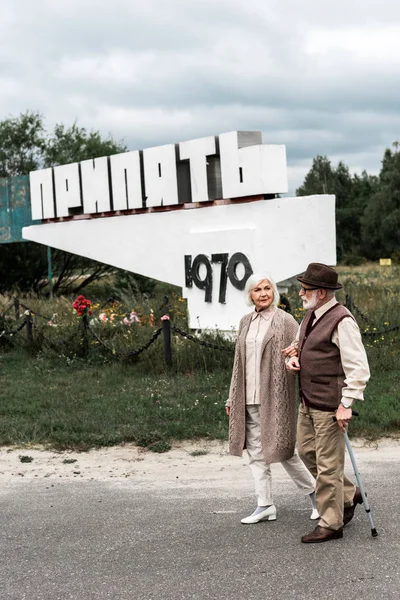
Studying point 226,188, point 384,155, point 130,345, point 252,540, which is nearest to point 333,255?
point 226,188

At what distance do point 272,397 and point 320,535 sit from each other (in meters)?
0.94

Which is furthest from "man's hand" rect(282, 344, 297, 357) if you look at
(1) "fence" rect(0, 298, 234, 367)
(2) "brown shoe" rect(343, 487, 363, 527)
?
(1) "fence" rect(0, 298, 234, 367)

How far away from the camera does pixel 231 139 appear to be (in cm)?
1173

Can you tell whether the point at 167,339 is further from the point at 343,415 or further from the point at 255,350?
the point at 343,415

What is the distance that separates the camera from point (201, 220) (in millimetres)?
12320

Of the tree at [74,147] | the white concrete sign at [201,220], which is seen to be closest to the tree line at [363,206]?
the tree at [74,147]

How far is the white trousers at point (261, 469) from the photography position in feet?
17.2

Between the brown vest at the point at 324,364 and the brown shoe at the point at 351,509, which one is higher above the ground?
the brown vest at the point at 324,364

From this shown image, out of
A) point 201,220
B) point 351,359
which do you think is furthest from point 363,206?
point 351,359

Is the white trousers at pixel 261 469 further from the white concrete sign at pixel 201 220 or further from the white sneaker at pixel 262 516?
the white concrete sign at pixel 201 220

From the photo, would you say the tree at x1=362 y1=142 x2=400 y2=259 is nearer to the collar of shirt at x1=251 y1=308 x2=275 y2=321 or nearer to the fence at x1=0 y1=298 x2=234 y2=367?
the fence at x1=0 y1=298 x2=234 y2=367

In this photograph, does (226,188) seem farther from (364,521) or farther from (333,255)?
(364,521)

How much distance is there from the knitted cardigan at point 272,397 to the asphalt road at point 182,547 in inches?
22.6

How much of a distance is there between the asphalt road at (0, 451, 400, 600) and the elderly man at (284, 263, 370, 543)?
27 centimetres
